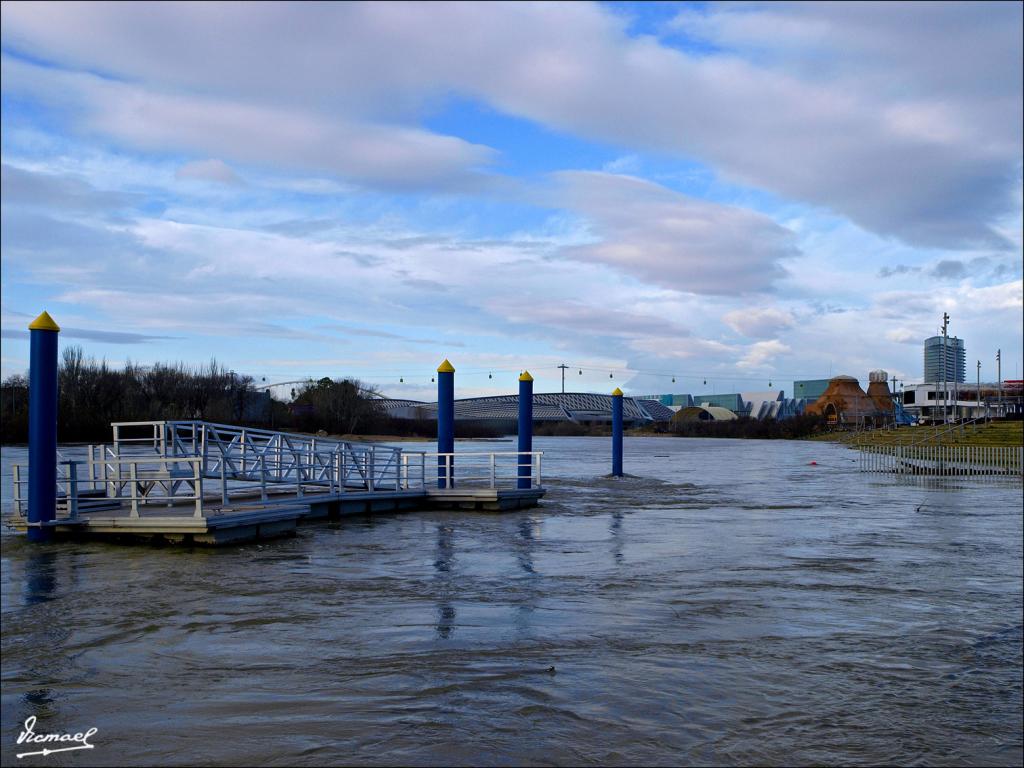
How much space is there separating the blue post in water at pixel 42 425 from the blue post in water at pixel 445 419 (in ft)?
34.1

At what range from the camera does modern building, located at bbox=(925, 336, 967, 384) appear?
289ft

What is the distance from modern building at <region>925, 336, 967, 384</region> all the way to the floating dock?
7505 cm

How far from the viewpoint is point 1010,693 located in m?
7.27

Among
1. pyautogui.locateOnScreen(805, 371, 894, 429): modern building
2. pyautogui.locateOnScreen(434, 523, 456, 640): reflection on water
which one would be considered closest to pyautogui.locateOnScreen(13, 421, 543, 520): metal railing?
pyautogui.locateOnScreen(434, 523, 456, 640): reflection on water

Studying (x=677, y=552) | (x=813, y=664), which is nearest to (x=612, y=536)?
(x=677, y=552)

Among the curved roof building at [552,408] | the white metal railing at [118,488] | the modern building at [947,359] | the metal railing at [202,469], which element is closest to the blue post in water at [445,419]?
the metal railing at [202,469]

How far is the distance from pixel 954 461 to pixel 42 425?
40.6m

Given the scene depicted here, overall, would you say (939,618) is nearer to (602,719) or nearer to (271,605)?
(602,719)

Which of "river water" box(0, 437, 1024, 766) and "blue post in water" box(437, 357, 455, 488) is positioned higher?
"blue post in water" box(437, 357, 455, 488)

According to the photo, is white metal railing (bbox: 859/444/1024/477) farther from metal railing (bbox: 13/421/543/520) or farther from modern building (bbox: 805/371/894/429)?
modern building (bbox: 805/371/894/429)

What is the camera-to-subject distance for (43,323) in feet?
46.8

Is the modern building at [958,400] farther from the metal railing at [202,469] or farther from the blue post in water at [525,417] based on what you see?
the metal railing at [202,469]

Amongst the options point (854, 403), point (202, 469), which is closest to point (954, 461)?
point (202, 469)

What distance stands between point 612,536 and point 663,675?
9.61m
